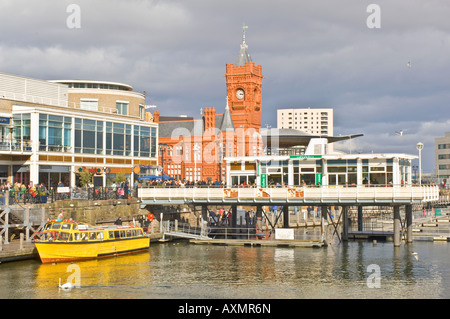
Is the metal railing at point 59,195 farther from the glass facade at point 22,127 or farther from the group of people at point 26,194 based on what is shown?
the glass facade at point 22,127

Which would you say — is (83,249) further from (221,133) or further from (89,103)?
(221,133)

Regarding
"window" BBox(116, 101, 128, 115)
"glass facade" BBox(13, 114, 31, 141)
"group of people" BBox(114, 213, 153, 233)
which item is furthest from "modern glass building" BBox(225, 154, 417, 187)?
"window" BBox(116, 101, 128, 115)

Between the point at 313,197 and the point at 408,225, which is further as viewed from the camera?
the point at 408,225

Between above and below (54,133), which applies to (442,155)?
above

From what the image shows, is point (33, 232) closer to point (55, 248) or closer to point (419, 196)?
point (55, 248)

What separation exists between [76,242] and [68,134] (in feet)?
73.1

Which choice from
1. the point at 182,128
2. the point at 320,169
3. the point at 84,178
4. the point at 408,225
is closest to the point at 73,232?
the point at 84,178

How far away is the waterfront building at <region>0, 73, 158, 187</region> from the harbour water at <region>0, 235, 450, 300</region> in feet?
56.3

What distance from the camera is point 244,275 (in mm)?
40594

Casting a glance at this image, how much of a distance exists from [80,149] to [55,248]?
2335 cm

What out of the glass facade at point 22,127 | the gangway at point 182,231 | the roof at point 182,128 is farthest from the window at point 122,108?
the roof at point 182,128

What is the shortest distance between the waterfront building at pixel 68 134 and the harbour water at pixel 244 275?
675 inches

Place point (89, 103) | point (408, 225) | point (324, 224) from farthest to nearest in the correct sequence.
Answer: point (89, 103)
point (408, 225)
point (324, 224)

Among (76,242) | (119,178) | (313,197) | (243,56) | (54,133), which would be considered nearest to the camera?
(76,242)
